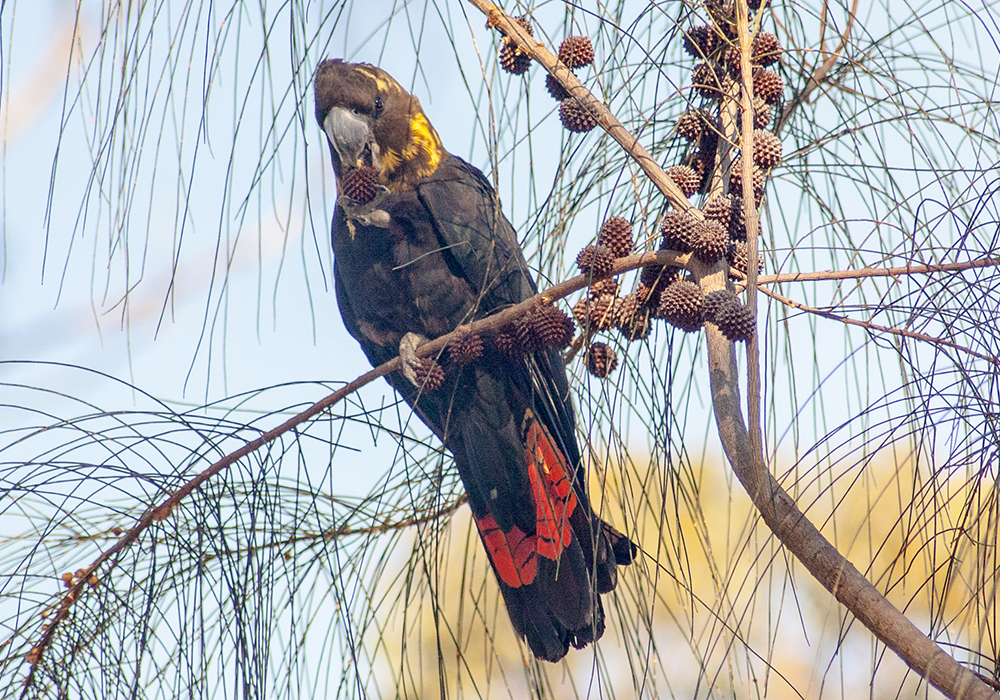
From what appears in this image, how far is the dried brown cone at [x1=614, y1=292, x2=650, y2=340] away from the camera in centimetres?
Result: 113

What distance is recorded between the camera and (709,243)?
3.36 feet

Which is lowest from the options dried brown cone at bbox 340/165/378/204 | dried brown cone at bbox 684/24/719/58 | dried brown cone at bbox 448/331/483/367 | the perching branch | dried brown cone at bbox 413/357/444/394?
the perching branch

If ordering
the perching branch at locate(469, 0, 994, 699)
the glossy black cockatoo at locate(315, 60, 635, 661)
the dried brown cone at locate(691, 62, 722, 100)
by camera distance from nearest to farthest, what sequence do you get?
the perching branch at locate(469, 0, 994, 699) < the dried brown cone at locate(691, 62, 722, 100) < the glossy black cockatoo at locate(315, 60, 635, 661)

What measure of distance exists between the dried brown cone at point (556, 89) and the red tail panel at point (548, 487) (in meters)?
0.70

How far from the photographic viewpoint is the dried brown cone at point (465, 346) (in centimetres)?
128

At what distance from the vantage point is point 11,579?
1.26 m

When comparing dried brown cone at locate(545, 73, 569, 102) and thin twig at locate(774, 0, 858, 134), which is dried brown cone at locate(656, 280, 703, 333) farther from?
thin twig at locate(774, 0, 858, 134)

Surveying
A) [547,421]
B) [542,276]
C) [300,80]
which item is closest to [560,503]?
[547,421]

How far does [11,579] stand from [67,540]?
129mm

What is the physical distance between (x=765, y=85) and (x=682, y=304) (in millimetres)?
421

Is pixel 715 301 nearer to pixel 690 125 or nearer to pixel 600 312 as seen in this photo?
pixel 600 312

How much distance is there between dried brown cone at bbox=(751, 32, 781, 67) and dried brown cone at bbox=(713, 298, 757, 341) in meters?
0.46

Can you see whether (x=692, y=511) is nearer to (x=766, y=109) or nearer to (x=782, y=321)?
(x=782, y=321)

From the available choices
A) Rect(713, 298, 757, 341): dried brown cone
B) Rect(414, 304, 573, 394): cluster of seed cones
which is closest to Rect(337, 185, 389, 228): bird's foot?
Rect(414, 304, 573, 394): cluster of seed cones
